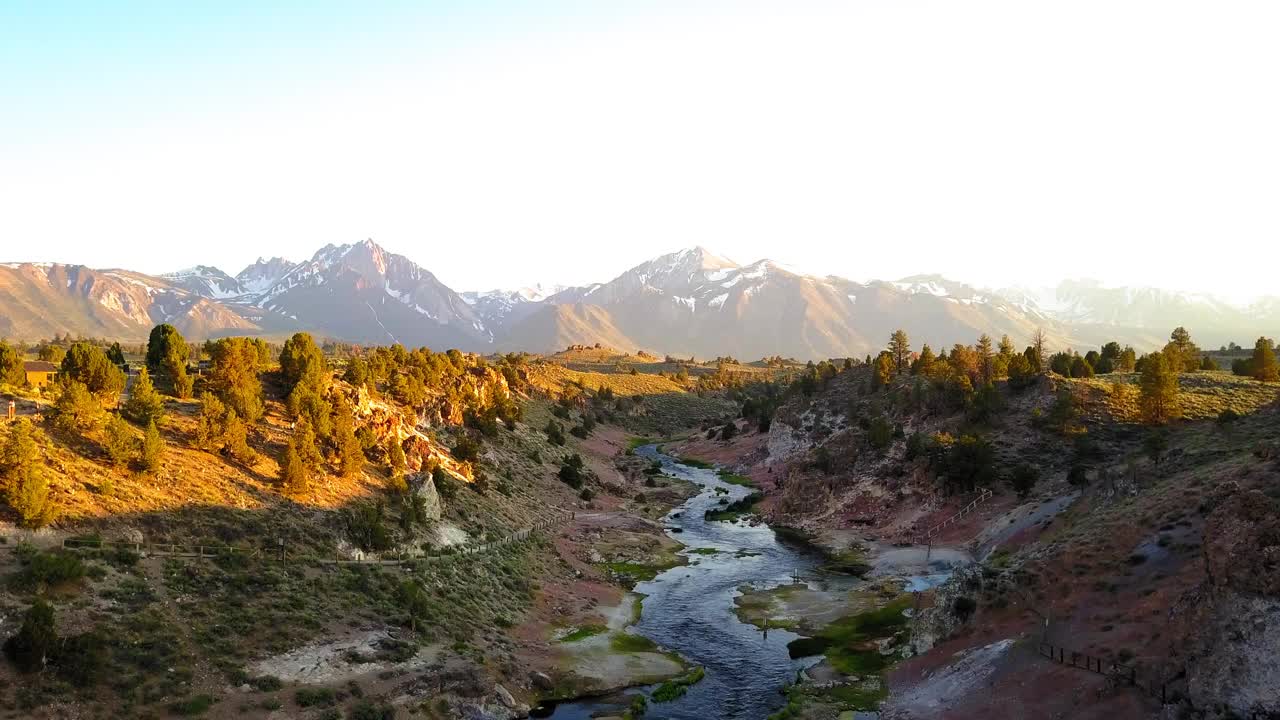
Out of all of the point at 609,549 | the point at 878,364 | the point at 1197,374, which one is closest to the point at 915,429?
the point at 878,364

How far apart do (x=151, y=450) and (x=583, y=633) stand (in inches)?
1233

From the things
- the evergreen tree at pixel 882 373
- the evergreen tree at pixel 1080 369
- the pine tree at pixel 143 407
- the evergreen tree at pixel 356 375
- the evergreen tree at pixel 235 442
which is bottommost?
the evergreen tree at pixel 235 442

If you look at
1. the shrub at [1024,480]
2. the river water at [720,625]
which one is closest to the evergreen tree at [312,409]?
the river water at [720,625]

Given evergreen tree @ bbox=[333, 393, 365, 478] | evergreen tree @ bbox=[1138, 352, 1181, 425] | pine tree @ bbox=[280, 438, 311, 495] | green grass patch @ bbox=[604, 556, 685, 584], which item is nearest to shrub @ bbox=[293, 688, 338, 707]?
pine tree @ bbox=[280, 438, 311, 495]

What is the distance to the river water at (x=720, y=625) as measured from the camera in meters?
39.4

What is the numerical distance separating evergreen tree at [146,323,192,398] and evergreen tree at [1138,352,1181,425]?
95223 mm

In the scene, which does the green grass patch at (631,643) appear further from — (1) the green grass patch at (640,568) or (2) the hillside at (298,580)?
(1) the green grass patch at (640,568)

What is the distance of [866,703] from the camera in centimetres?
3884

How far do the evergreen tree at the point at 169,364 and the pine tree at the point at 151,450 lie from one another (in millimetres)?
14699

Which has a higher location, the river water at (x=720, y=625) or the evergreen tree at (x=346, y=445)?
the evergreen tree at (x=346, y=445)

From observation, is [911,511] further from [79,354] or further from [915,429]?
[79,354]

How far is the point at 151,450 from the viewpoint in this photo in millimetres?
45812

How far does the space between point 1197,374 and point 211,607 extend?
112 metres

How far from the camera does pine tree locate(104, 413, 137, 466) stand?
44844mm
